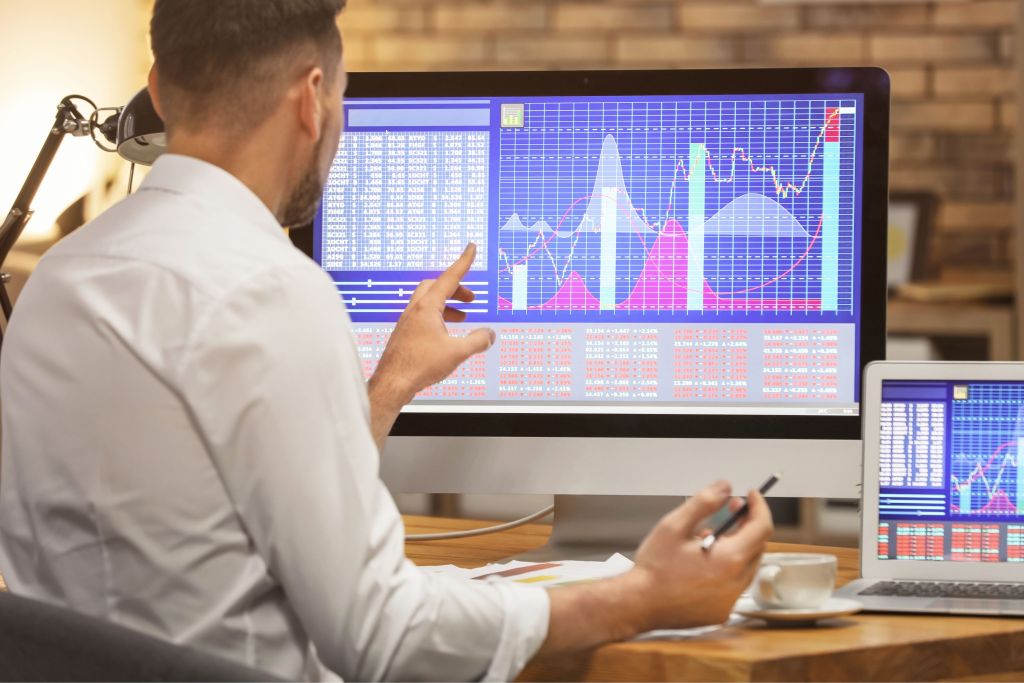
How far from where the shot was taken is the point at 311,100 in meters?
1.03

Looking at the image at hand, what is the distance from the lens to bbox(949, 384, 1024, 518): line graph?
1258mm

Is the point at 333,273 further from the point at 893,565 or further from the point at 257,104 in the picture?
the point at 893,565

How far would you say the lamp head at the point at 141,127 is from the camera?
1.46 meters

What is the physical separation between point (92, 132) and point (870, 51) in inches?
104

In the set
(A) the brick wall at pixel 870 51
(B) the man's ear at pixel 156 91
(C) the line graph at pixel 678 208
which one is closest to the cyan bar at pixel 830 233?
(C) the line graph at pixel 678 208

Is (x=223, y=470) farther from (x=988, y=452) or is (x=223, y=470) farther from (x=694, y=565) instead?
(x=988, y=452)

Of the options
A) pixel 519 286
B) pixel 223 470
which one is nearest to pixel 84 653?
pixel 223 470

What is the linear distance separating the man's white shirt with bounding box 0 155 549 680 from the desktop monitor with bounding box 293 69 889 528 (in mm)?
484

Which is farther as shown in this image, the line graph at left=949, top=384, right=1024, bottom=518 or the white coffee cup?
the line graph at left=949, top=384, right=1024, bottom=518

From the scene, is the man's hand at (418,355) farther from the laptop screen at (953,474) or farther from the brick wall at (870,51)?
the brick wall at (870,51)

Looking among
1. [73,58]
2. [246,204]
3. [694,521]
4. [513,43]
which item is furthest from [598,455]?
[513,43]

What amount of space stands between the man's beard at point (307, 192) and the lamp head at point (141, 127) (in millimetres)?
414

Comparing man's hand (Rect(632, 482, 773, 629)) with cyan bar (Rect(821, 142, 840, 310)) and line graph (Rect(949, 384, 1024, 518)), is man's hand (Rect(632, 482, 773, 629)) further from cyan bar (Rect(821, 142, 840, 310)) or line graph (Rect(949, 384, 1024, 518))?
cyan bar (Rect(821, 142, 840, 310))

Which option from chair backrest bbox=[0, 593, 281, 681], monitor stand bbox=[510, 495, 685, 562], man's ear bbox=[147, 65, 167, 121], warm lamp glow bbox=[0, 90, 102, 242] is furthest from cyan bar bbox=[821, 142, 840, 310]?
warm lamp glow bbox=[0, 90, 102, 242]
